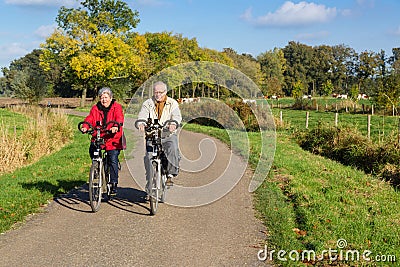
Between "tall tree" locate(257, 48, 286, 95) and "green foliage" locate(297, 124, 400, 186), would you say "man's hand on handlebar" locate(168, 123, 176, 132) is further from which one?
"tall tree" locate(257, 48, 286, 95)

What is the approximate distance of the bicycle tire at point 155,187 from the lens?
286 inches

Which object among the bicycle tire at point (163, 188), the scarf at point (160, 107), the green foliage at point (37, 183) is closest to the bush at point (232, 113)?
the green foliage at point (37, 183)

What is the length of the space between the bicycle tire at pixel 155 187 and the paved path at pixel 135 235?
168 mm

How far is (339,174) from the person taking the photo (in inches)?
460

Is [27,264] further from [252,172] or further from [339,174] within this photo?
[339,174]

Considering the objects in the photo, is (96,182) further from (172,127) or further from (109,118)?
(172,127)

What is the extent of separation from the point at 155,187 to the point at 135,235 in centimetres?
130

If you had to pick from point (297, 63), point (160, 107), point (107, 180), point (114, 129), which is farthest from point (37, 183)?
point (297, 63)

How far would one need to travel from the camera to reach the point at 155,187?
7434 millimetres

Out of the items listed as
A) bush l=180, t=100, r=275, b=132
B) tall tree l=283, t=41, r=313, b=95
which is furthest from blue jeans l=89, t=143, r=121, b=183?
tall tree l=283, t=41, r=313, b=95

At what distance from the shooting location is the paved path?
5.36 metres

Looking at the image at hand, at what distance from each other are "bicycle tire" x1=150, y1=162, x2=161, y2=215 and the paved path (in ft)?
0.55

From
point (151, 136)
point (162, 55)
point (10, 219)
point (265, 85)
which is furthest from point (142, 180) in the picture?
point (265, 85)

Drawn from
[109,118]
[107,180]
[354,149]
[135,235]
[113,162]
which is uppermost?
[109,118]
